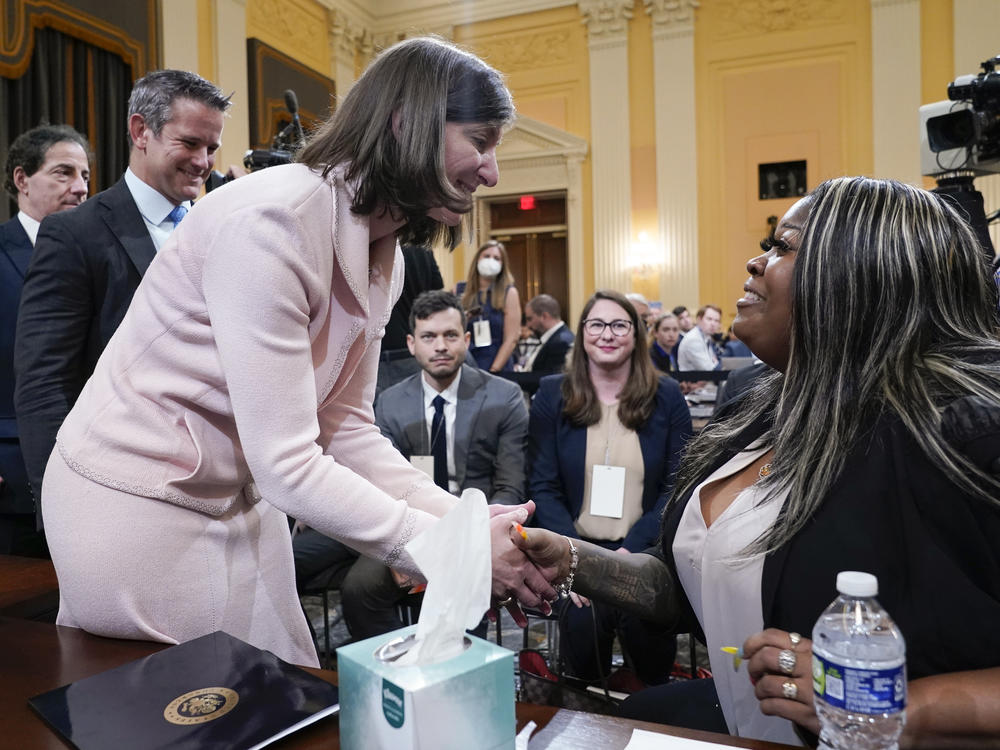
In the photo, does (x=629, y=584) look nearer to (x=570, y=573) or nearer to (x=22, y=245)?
(x=570, y=573)

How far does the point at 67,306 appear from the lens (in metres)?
1.64

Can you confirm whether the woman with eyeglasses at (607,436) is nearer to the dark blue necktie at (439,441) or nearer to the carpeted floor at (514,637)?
the dark blue necktie at (439,441)

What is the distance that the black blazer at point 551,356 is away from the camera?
436 cm

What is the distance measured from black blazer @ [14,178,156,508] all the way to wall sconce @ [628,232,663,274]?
878 centimetres

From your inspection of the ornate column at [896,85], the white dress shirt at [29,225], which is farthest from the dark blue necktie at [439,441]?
the ornate column at [896,85]

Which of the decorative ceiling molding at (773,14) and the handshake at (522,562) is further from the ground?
the decorative ceiling molding at (773,14)

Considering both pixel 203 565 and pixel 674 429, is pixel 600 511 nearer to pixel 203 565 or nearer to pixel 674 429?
pixel 674 429

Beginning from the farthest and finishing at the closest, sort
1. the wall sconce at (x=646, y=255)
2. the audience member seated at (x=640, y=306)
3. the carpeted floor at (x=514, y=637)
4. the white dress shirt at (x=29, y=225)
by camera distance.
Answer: the wall sconce at (x=646, y=255) < the audience member seated at (x=640, y=306) < the carpeted floor at (x=514, y=637) < the white dress shirt at (x=29, y=225)

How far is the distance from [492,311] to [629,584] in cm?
325

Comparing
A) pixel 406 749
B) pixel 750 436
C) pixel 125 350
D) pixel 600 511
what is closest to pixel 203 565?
pixel 125 350

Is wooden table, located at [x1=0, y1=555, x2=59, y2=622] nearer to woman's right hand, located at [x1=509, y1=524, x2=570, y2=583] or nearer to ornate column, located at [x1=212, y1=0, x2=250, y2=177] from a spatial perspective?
woman's right hand, located at [x1=509, y1=524, x2=570, y2=583]

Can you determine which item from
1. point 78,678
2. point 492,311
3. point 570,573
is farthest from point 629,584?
point 492,311

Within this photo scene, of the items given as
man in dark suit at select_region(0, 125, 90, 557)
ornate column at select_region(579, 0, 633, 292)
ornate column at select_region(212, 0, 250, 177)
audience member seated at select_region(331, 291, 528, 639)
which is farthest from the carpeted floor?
ornate column at select_region(579, 0, 633, 292)

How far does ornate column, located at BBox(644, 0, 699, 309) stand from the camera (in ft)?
32.3
